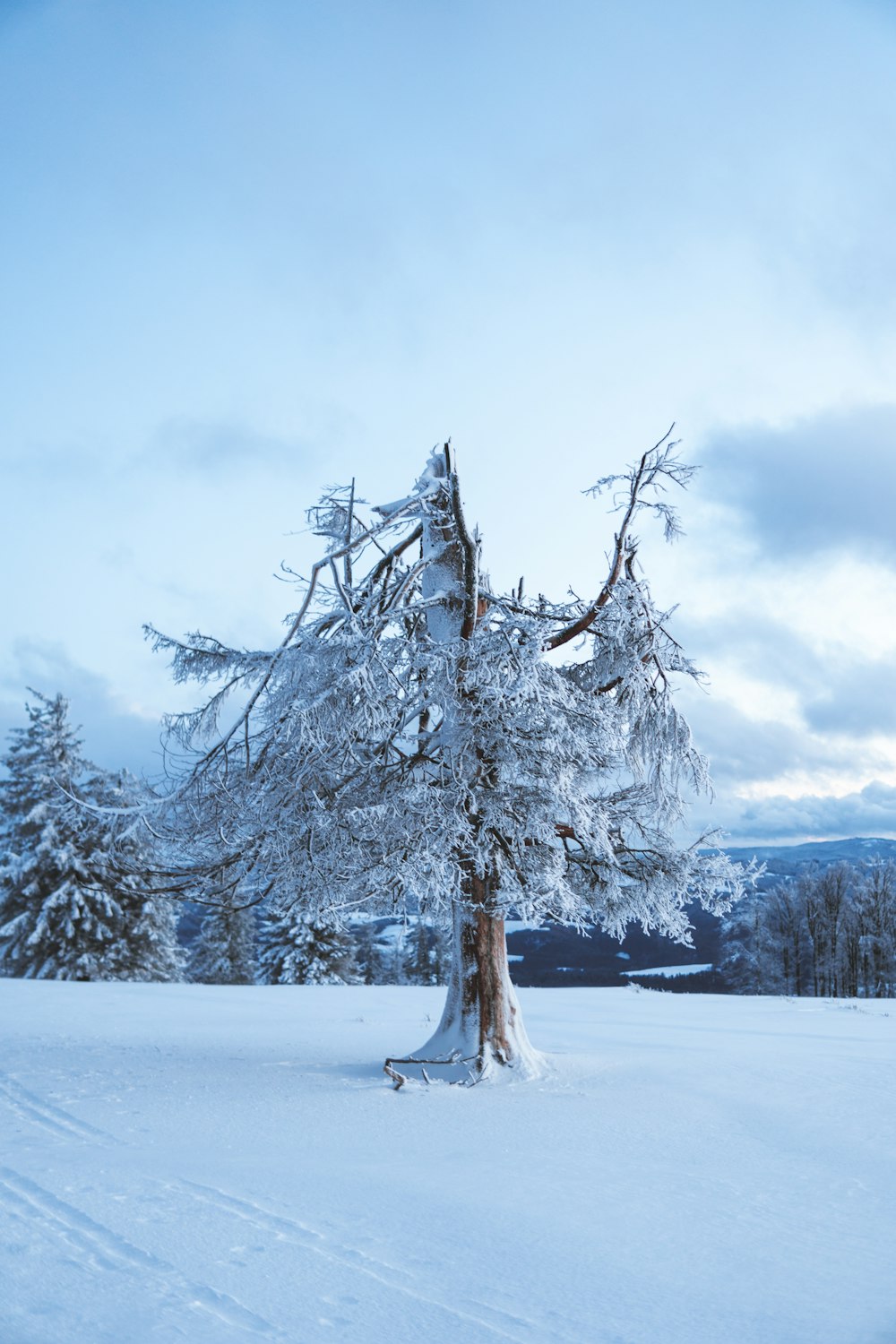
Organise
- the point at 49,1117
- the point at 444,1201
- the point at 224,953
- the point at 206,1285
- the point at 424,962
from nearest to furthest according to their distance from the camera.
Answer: the point at 206,1285 → the point at 444,1201 → the point at 49,1117 → the point at 224,953 → the point at 424,962

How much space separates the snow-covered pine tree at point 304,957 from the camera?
33031 millimetres

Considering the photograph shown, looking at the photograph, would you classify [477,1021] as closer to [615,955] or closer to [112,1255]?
[112,1255]

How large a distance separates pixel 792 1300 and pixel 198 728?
23.9 feet

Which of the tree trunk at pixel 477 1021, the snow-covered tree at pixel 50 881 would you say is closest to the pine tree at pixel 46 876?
the snow-covered tree at pixel 50 881

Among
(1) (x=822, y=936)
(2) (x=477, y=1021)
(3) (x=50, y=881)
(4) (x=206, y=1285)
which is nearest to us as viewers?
(4) (x=206, y=1285)

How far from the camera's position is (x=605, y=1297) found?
3.65m

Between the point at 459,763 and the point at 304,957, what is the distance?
28172 mm

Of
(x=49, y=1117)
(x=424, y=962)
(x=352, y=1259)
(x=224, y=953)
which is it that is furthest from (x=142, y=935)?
(x=424, y=962)

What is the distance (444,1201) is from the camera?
185 inches

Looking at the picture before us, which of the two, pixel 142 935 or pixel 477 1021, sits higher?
pixel 477 1021

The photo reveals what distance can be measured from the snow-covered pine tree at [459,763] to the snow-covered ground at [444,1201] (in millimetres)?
1522

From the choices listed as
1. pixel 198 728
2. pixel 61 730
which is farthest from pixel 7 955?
pixel 198 728

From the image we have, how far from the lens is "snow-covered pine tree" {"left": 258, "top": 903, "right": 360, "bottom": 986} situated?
3303 cm

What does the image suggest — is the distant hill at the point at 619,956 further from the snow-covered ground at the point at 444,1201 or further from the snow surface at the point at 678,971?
the snow-covered ground at the point at 444,1201
